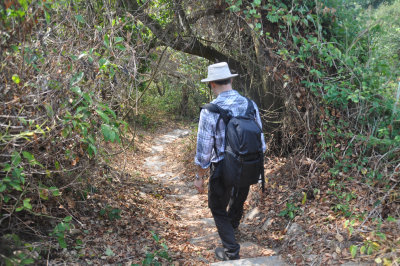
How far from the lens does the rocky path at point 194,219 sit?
4.07 m

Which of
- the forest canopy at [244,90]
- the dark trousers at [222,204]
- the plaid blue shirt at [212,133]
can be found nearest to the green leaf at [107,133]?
the forest canopy at [244,90]

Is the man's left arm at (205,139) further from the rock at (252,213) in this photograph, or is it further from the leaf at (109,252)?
the rock at (252,213)

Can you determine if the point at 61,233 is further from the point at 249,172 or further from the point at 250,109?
the point at 250,109

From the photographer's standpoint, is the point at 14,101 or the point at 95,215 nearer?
the point at 14,101

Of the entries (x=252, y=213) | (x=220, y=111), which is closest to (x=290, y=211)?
(x=252, y=213)

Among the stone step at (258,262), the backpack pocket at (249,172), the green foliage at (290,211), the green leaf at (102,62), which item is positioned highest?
the green leaf at (102,62)

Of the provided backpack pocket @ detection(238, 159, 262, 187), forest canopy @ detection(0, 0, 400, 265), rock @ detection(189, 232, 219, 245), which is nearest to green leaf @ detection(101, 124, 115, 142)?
forest canopy @ detection(0, 0, 400, 265)

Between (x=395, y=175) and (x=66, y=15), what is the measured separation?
4057 millimetres

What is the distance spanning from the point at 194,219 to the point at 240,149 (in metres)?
2.49

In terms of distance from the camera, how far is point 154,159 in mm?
12109

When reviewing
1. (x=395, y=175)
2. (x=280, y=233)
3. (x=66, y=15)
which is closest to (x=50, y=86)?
(x=66, y=15)

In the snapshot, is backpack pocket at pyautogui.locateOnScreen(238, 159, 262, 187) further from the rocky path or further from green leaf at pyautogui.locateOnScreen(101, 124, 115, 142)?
green leaf at pyautogui.locateOnScreen(101, 124, 115, 142)

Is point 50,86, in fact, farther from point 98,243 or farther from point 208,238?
point 208,238

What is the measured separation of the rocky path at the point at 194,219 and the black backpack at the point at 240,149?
0.89 m
